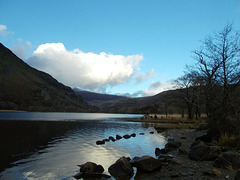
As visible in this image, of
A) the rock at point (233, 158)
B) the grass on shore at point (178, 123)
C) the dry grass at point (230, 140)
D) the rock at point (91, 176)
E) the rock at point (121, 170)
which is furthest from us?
the grass on shore at point (178, 123)

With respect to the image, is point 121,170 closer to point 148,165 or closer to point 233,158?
point 148,165

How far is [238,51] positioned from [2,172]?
2675cm

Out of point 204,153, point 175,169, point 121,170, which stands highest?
point 204,153

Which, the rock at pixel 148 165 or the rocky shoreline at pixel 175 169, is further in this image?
the rock at pixel 148 165

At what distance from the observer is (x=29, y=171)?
1388 cm

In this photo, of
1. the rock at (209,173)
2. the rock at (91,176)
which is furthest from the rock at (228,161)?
the rock at (91,176)

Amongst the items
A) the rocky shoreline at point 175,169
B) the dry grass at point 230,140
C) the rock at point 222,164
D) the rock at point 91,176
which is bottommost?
the rock at point 91,176

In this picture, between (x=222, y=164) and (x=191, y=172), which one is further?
(x=222, y=164)

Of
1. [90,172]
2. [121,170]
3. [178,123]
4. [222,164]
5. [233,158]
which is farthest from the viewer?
[178,123]

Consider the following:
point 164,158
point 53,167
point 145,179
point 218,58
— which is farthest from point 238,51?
point 53,167

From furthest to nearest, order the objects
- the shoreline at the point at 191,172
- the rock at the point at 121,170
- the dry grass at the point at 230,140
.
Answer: the dry grass at the point at 230,140
the rock at the point at 121,170
the shoreline at the point at 191,172

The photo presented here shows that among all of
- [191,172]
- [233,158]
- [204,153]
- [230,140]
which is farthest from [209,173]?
[230,140]

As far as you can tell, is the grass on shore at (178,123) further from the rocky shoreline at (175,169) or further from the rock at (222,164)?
the rock at (222,164)

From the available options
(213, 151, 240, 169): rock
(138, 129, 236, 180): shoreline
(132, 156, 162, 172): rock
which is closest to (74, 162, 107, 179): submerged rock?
(132, 156, 162, 172): rock
